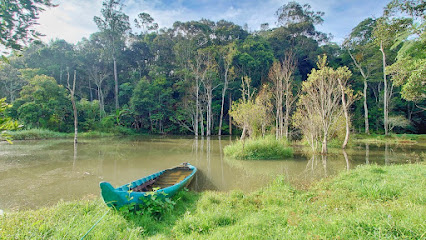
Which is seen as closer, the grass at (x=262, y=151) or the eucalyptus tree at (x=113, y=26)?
the grass at (x=262, y=151)

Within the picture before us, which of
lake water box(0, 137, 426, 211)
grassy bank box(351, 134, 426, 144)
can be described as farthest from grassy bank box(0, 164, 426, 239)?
grassy bank box(351, 134, 426, 144)

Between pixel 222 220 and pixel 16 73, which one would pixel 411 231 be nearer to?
pixel 222 220

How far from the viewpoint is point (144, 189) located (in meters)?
6.07

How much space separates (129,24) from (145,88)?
1198cm

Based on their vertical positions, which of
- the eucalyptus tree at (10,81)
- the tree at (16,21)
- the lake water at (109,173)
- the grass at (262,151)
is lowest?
the lake water at (109,173)

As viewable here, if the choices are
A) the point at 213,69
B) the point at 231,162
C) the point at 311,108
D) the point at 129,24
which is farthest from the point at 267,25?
the point at 231,162

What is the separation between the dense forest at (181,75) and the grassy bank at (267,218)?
1786cm

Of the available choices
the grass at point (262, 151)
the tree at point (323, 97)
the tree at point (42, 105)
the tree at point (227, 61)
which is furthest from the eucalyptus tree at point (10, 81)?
the tree at point (323, 97)

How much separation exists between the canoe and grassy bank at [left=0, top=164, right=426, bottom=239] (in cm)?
25

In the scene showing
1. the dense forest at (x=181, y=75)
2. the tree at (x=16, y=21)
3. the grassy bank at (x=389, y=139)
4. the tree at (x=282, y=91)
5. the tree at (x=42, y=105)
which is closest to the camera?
the tree at (x=16, y=21)

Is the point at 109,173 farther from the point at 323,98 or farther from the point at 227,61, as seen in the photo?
the point at 227,61

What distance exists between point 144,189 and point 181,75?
23846 millimetres

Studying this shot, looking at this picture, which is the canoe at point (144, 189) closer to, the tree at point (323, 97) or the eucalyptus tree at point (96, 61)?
the tree at point (323, 97)

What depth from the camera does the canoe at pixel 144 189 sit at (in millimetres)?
3993
